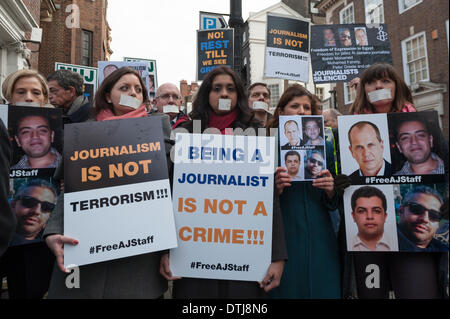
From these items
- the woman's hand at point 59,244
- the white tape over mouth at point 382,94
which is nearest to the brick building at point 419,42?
the white tape over mouth at point 382,94

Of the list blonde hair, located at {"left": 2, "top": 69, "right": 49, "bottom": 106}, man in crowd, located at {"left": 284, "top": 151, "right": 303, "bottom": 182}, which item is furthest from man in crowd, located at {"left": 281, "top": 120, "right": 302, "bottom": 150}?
blonde hair, located at {"left": 2, "top": 69, "right": 49, "bottom": 106}

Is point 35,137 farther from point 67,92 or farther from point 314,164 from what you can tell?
point 314,164

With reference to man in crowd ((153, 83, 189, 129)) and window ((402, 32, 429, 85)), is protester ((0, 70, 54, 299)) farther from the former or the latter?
window ((402, 32, 429, 85))

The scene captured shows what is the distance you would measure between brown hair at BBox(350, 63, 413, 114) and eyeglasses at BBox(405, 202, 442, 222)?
657mm

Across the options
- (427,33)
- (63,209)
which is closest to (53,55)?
(427,33)

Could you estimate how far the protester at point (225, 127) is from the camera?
1824mm

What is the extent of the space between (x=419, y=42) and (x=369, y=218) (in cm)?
1575

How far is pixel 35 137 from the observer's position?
2154mm

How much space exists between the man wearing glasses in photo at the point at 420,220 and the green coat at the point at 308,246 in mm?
385

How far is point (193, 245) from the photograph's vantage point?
1.83 metres

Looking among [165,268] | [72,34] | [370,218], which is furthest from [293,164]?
[72,34]

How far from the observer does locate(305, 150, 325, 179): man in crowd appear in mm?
2051

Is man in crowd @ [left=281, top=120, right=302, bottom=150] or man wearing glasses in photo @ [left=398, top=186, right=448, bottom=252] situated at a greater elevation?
man in crowd @ [left=281, top=120, right=302, bottom=150]
